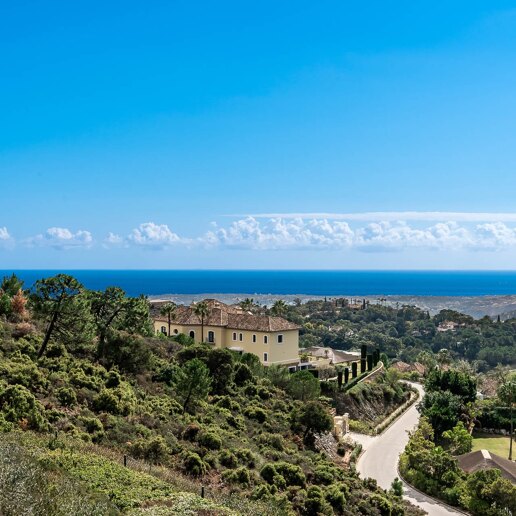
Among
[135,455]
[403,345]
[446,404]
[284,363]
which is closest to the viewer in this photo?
[135,455]

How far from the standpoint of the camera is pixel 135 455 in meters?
21.2

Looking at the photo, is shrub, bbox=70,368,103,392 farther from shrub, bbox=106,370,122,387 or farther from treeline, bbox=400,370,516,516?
treeline, bbox=400,370,516,516

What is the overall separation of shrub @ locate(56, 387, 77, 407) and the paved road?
18177mm

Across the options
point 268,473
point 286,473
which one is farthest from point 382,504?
point 268,473

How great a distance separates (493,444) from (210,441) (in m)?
30.0

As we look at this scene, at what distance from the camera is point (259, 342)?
5212 centimetres

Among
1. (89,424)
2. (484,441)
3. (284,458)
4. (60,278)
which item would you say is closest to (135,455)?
(89,424)

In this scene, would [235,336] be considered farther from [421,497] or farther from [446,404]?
[421,497]

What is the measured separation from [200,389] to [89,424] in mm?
8879

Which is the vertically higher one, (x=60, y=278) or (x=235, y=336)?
(x=60, y=278)

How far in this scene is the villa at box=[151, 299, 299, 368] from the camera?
52000 mm

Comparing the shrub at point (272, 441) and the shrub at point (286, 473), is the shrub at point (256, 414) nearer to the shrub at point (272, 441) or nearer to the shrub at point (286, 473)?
the shrub at point (272, 441)

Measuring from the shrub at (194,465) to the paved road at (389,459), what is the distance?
43.1ft

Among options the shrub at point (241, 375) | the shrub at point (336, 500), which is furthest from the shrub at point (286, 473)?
the shrub at point (241, 375)
